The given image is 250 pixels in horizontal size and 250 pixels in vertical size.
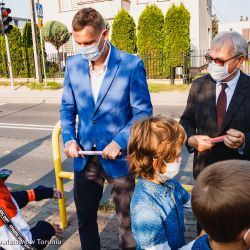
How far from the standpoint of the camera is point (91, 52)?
2418mm

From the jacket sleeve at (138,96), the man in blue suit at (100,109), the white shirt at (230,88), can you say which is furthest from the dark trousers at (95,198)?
the white shirt at (230,88)

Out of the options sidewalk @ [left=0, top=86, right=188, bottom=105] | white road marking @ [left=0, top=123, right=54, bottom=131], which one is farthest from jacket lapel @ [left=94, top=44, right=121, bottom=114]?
sidewalk @ [left=0, top=86, right=188, bottom=105]

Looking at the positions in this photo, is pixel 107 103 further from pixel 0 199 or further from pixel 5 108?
pixel 5 108

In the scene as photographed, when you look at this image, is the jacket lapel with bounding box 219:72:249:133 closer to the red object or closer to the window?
the red object

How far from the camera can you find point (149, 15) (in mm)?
16531

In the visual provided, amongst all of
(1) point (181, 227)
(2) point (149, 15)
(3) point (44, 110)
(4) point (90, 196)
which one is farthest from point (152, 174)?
(2) point (149, 15)

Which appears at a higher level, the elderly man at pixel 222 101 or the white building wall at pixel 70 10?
the white building wall at pixel 70 10

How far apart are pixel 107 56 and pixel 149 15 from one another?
1492cm

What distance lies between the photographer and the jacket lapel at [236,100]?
2322 mm

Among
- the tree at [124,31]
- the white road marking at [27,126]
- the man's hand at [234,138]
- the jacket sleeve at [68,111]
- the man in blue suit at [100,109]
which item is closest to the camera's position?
the man's hand at [234,138]

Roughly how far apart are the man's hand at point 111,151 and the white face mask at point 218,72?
0.85m

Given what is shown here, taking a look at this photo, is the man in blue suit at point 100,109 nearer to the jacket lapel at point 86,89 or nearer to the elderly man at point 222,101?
the jacket lapel at point 86,89

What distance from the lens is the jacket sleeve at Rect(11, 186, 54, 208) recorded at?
96.3 inches

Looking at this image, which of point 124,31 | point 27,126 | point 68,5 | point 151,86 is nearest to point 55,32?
point 68,5
